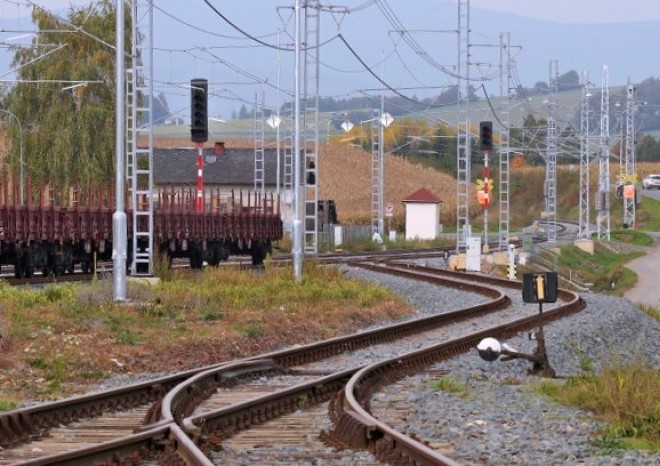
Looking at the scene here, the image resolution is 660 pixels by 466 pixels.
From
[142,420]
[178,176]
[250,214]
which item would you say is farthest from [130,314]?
[178,176]

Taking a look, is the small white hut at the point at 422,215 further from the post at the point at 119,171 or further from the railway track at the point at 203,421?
the railway track at the point at 203,421

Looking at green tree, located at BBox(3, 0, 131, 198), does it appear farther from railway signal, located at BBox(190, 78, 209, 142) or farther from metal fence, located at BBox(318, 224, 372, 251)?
railway signal, located at BBox(190, 78, 209, 142)

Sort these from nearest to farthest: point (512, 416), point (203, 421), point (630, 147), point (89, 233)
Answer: point (203, 421) < point (512, 416) < point (89, 233) < point (630, 147)

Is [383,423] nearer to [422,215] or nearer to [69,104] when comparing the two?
[69,104]

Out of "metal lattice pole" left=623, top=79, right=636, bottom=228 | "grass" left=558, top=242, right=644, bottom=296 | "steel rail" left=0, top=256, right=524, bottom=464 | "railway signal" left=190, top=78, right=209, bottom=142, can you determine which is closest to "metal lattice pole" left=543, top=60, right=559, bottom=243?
"grass" left=558, top=242, right=644, bottom=296

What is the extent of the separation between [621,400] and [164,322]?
38.3ft

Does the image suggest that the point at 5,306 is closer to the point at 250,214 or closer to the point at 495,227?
the point at 250,214

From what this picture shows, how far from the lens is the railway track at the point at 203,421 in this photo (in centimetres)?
1038

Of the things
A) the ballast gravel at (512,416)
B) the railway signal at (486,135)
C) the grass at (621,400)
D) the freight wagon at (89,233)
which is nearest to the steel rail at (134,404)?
the ballast gravel at (512,416)

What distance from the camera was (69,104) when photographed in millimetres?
71875

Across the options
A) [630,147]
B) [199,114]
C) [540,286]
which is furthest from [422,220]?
[540,286]

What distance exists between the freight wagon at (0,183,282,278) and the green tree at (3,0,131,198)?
58.8 ft

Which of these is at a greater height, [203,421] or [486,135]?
[486,135]

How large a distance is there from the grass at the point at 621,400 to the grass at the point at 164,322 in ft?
17.5
